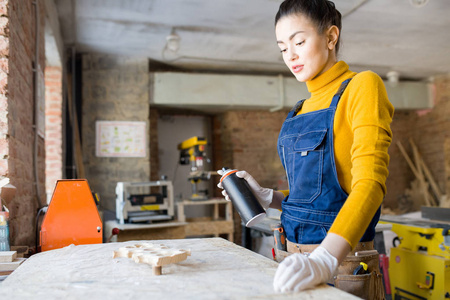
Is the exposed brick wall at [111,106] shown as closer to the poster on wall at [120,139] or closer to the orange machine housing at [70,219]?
the poster on wall at [120,139]

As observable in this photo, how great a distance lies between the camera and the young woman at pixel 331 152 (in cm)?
98

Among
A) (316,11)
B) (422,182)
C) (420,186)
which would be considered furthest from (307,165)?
(420,186)

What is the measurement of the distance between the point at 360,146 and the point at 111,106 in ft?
15.0

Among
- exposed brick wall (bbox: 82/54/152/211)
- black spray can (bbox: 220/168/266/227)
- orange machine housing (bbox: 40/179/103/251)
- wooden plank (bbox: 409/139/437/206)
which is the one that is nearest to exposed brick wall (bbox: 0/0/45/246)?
orange machine housing (bbox: 40/179/103/251)

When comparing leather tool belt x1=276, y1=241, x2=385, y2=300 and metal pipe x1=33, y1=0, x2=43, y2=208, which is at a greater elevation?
metal pipe x1=33, y1=0, x2=43, y2=208

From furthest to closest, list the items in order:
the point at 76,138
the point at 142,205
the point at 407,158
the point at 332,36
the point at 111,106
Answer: the point at 407,158 < the point at 111,106 < the point at 76,138 < the point at 142,205 < the point at 332,36

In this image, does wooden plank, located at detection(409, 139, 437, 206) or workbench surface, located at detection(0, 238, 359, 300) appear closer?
workbench surface, located at detection(0, 238, 359, 300)

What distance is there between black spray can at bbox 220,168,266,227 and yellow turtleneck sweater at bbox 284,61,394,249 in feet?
0.90

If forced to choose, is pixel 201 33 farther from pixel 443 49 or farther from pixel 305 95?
pixel 443 49

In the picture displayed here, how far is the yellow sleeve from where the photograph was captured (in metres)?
0.96

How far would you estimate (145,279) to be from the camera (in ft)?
3.15

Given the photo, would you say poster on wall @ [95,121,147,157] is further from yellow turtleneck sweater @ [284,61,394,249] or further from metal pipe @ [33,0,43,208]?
yellow turtleneck sweater @ [284,61,394,249]

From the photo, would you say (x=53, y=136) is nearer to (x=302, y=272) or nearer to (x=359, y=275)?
(x=359, y=275)

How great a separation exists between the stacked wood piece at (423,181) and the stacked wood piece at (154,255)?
657cm
